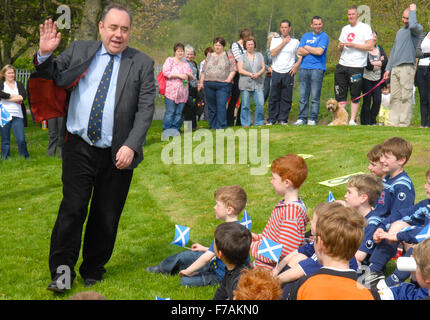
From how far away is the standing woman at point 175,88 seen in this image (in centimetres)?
1516

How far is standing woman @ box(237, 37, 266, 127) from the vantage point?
1492 cm

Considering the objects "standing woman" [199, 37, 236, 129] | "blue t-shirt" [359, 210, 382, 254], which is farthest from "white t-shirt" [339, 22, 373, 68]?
"blue t-shirt" [359, 210, 382, 254]

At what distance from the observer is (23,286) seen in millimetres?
5812

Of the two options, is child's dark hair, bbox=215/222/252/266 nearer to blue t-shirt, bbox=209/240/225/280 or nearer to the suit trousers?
blue t-shirt, bbox=209/240/225/280

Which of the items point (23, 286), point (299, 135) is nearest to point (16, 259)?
point (23, 286)

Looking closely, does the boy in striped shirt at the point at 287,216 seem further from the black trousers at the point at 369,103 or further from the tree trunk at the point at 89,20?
the tree trunk at the point at 89,20

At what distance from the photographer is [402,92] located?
1303cm

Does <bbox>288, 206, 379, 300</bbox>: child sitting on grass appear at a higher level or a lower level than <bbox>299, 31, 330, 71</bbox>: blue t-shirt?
lower

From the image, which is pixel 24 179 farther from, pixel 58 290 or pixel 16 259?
pixel 58 290

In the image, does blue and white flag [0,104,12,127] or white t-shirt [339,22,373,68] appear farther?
blue and white flag [0,104,12,127]

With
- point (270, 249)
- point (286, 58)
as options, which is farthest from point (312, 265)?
point (286, 58)

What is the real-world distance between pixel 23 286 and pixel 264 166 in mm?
5925

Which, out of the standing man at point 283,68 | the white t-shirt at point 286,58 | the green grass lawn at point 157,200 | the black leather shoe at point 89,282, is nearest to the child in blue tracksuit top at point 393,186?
the green grass lawn at point 157,200

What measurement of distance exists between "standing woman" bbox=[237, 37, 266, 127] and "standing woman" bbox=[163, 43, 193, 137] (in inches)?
57.5
